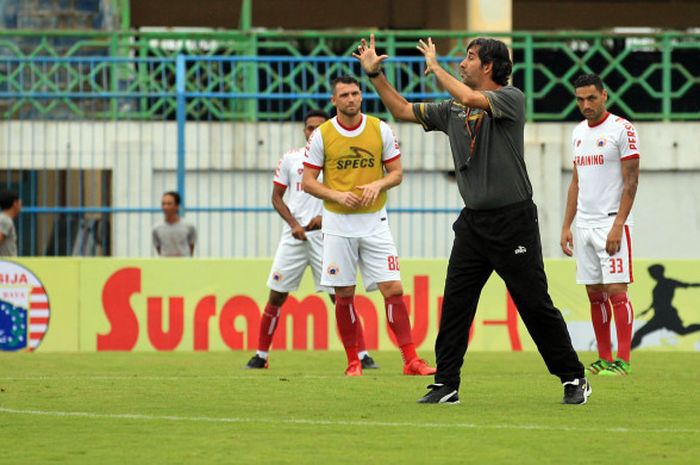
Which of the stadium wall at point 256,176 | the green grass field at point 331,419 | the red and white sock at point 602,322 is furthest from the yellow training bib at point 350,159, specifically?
the stadium wall at point 256,176

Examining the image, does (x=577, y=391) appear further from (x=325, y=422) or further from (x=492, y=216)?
(x=325, y=422)

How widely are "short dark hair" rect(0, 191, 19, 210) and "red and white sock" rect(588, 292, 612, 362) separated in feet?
22.9

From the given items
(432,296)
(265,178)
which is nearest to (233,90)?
(265,178)

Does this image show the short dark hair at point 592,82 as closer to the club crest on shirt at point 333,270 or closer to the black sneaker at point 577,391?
the club crest on shirt at point 333,270

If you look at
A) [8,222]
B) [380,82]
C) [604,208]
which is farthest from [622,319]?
[8,222]

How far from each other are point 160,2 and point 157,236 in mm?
11400

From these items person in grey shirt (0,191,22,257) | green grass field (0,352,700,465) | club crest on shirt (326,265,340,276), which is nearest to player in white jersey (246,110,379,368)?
green grass field (0,352,700,465)

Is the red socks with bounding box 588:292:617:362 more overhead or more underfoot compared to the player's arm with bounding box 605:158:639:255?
more underfoot

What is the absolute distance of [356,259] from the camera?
481 inches

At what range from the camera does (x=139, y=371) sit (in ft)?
42.9

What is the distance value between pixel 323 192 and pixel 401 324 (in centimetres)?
111

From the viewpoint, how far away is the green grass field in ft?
24.1

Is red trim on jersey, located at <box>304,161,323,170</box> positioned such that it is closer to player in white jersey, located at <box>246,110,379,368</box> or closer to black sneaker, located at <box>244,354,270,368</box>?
player in white jersey, located at <box>246,110,379,368</box>

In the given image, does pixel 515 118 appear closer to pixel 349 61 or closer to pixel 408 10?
pixel 349 61
